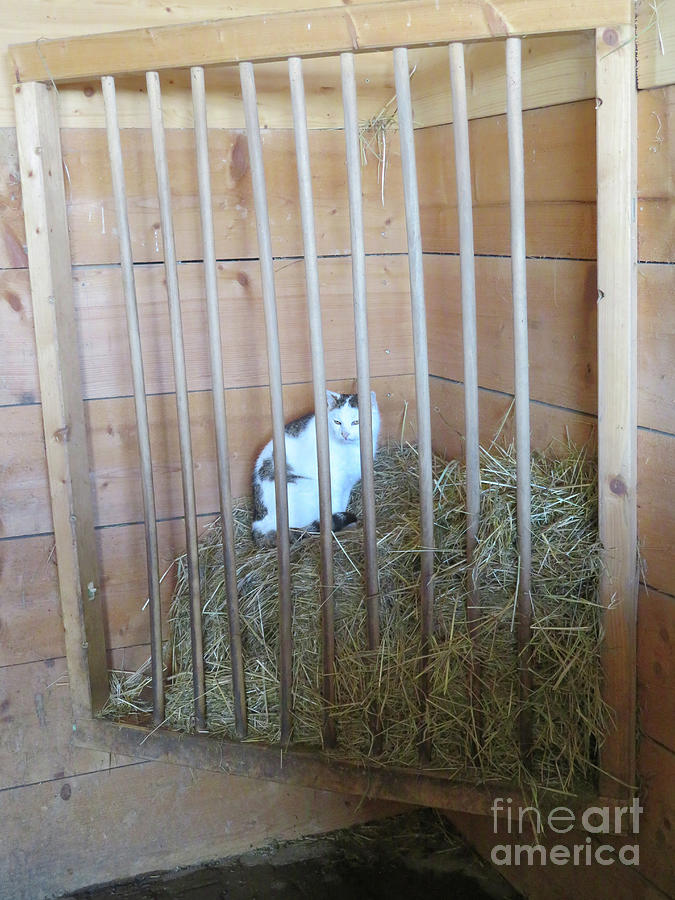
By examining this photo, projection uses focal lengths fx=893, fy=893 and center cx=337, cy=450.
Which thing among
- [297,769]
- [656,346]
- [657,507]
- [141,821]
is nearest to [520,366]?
[656,346]

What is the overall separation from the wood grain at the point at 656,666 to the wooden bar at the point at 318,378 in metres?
0.59

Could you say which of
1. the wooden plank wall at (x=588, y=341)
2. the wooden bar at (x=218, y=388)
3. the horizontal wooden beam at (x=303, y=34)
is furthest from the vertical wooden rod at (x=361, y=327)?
the wooden plank wall at (x=588, y=341)

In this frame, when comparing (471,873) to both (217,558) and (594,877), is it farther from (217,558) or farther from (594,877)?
(217,558)

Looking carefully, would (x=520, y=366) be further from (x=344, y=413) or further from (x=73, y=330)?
(x=73, y=330)

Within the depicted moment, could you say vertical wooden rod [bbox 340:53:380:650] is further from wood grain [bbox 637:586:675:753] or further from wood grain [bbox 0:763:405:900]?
wood grain [bbox 0:763:405:900]

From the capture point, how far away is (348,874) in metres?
2.33

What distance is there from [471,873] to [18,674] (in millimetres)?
1256

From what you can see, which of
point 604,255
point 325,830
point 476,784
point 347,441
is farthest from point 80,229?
point 325,830

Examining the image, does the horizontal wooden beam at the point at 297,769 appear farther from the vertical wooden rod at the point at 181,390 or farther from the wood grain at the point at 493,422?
the wood grain at the point at 493,422

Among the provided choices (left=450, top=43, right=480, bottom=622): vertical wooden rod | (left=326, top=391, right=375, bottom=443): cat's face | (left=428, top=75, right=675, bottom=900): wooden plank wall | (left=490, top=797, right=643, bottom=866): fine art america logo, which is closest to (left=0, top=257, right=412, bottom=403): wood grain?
(left=326, top=391, right=375, bottom=443): cat's face

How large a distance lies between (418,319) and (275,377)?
0.31m

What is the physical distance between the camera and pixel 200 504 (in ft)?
7.31

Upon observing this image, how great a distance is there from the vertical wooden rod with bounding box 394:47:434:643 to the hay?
5 centimetres

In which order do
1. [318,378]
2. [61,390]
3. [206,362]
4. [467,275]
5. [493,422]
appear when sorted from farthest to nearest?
[206,362] < [493,422] < [61,390] < [318,378] < [467,275]
